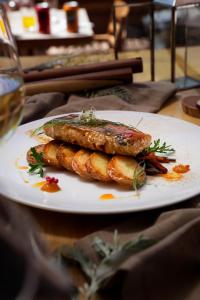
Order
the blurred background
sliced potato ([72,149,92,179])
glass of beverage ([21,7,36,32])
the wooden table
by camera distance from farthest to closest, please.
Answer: glass of beverage ([21,7,36,32]) → the blurred background → sliced potato ([72,149,92,179]) → the wooden table

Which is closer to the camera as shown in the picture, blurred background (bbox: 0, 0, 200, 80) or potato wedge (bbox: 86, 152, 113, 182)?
potato wedge (bbox: 86, 152, 113, 182)

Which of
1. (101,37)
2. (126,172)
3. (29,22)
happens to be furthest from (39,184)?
(101,37)

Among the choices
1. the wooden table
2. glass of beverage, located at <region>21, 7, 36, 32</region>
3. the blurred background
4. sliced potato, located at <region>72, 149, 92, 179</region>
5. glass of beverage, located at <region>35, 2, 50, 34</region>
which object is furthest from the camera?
glass of beverage, located at <region>21, 7, 36, 32</region>

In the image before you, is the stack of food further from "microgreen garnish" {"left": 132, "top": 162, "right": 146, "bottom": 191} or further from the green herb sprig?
the green herb sprig

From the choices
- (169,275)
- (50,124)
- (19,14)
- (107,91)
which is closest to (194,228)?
(169,275)

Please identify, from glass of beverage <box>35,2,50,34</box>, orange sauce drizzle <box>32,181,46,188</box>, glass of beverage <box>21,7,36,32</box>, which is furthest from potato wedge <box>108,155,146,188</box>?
glass of beverage <box>21,7,36,32</box>

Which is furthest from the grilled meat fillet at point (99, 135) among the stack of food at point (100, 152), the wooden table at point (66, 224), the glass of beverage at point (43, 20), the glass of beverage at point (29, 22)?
the glass of beverage at point (29, 22)
